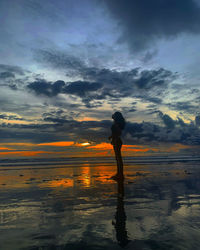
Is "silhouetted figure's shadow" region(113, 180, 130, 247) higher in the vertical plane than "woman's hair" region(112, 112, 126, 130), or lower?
lower

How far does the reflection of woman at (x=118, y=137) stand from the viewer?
2324 centimetres

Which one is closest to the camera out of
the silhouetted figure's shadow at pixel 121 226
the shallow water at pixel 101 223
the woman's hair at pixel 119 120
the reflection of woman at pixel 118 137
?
the shallow water at pixel 101 223

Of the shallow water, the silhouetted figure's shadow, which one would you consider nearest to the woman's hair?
the shallow water

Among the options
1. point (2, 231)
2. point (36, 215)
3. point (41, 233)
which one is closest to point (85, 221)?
point (41, 233)

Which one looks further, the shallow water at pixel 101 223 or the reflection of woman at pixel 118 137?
the reflection of woman at pixel 118 137

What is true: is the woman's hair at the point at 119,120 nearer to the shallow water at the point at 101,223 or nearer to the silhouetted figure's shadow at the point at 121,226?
the shallow water at the point at 101,223

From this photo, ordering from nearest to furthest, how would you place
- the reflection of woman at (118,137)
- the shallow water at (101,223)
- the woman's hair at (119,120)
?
the shallow water at (101,223) → the reflection of woman at (118,137) → the woman's hair at (119,120)

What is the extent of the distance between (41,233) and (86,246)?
6.82ft

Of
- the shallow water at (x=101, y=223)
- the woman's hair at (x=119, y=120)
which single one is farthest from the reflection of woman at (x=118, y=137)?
the shallow water at (x=101, y=223)

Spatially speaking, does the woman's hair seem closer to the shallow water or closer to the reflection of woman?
the reflection of woman

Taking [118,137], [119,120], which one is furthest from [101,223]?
[119,120]

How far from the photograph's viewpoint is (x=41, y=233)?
739cm

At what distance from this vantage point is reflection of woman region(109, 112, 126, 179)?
76.2 ft

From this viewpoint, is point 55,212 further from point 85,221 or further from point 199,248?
point 199,248
